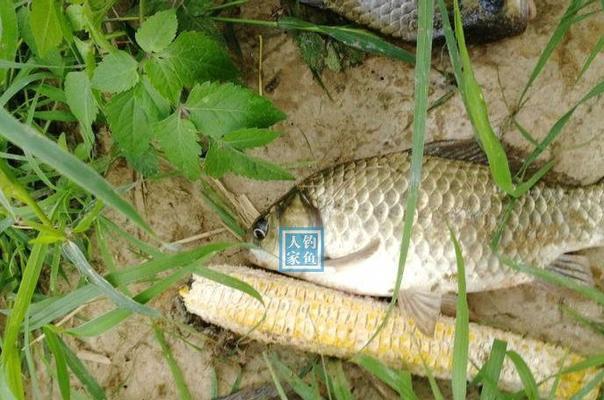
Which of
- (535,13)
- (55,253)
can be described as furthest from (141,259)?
(535,13)

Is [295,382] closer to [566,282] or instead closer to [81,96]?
[566,282]

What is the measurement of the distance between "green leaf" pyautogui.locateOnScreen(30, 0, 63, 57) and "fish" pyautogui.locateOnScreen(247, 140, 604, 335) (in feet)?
2.34

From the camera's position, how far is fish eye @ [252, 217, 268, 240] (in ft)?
6.63

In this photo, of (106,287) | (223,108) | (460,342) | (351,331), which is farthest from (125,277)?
(460,342)

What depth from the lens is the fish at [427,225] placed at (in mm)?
1972

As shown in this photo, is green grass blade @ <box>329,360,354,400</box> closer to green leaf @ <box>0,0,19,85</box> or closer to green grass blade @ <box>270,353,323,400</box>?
green grass blade @ <box>270,353,323,400</box>

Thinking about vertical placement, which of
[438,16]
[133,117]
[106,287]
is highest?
[438,16]

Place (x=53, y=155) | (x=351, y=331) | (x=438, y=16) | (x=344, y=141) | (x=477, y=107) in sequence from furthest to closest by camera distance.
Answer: (x=344, y=141), (x=438, y=16), (x=351, y=331), (x=477, y=107), (x=53, y=155)

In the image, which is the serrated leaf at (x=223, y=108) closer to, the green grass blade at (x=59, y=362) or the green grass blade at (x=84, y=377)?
the green grass blade at (x=59, y=362)

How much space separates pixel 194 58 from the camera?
168cm

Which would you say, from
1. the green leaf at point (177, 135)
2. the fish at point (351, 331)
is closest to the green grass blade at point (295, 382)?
the fish at point (351, 331)

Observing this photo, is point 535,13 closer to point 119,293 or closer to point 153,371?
point 119,293

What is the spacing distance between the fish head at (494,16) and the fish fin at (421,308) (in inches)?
29.8

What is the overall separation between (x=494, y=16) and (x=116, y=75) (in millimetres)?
1060
